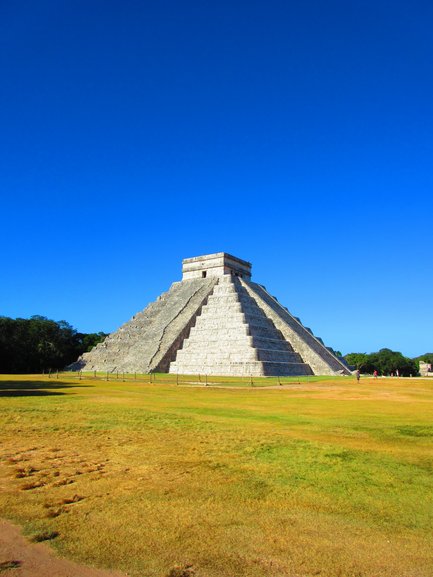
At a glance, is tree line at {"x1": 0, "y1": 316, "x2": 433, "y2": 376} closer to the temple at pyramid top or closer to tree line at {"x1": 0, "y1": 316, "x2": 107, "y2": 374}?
tree line at {"x1": 0, "y1": 316, "x2": 107, "y2": 374}

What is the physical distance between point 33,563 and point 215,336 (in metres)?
33.3

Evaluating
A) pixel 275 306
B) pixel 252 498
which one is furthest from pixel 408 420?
pixel 275 306

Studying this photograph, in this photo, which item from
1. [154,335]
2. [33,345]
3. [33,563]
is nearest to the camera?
[33,563]

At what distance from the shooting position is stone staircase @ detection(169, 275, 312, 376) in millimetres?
32844

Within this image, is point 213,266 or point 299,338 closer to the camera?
point 299,338

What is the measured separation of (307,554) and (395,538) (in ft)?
2.67

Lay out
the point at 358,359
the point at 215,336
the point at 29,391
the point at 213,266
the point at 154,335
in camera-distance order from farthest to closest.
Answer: the point at 358,359 → the point at 213,266 → the point at 154,335 → the point at 215,336 → the point at 29,391

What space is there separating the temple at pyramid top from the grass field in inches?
1476

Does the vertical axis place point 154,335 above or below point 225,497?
above

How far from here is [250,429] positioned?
8953 millimetres

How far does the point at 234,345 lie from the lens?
34.5 metres

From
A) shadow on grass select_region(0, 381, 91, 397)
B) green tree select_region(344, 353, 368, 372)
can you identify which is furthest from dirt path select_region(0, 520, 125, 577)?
green tree select_region(344, 353, 368, 372)

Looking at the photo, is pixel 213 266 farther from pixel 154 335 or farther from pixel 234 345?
pixel 234 345

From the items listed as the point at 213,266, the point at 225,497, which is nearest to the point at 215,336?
the point at 213,266
